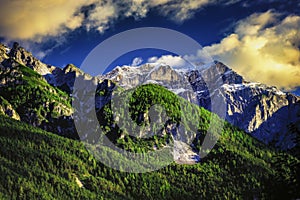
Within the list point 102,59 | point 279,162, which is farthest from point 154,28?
point 279,162

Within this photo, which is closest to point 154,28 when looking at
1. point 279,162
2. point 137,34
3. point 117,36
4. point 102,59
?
point 137,34

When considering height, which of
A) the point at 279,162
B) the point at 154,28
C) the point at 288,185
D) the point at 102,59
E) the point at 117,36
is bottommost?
the point at 288,185

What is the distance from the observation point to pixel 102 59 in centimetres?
12294

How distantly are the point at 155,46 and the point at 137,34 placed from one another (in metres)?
10.7

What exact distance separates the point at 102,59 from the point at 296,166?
3922 inches

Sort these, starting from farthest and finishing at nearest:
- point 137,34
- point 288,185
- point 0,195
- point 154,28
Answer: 1. point 0,195
2. point 154,28
3. point 137,34
4. point 288,185

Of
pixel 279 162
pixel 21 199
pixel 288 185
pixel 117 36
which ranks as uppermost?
pixel 117 36

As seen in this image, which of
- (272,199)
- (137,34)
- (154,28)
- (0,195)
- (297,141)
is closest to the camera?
(297,141)

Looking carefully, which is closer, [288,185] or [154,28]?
[288,185]

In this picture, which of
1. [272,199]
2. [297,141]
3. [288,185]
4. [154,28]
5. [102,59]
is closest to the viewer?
[297,141]

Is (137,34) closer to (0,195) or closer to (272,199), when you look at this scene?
(272,199)

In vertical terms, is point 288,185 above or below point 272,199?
below

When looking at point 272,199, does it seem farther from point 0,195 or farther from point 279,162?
point 0,195

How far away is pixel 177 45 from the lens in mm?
129500
